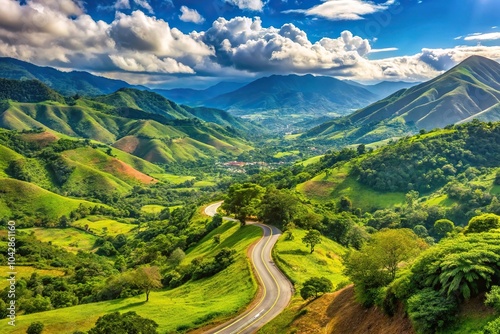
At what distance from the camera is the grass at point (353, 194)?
181 meters

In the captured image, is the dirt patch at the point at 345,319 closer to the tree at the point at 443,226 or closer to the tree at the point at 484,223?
the tree at the point at 484,223

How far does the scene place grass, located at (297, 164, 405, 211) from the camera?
180625 mm

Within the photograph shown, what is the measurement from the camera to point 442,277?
27.3 m

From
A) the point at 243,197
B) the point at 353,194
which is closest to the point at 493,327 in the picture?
the point at 243,197

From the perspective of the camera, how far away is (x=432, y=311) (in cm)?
2620

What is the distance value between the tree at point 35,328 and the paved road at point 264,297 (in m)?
25.8

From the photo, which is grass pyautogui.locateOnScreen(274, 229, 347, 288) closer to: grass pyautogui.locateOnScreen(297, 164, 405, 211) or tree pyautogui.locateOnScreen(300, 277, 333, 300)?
tree pyautogui.locateOnScreen(300, 277, 333, 300)

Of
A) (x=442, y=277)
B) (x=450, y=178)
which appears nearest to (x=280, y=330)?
(x=442, y=277)

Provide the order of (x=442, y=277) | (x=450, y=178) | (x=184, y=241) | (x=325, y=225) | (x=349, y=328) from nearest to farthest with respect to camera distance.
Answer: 1. (x=442, y=277)
2. (x=349, y=328)
3. (x=325, y=225)
4. (x=184, y=241)
5. (x=450, y=178)

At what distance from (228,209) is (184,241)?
1923 centimetres

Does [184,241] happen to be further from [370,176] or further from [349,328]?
[370,176]

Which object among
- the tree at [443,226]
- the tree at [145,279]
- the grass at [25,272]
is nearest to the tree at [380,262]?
the tree at [145,279]

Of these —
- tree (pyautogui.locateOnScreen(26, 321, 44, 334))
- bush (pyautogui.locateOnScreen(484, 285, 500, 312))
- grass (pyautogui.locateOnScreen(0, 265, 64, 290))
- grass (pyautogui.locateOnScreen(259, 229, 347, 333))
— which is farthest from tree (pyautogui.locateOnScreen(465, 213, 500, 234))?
grass (pyautogui.locateOnScreen(0, 265, 64, 290))

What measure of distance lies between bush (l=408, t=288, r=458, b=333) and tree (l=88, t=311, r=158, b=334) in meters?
27.0
